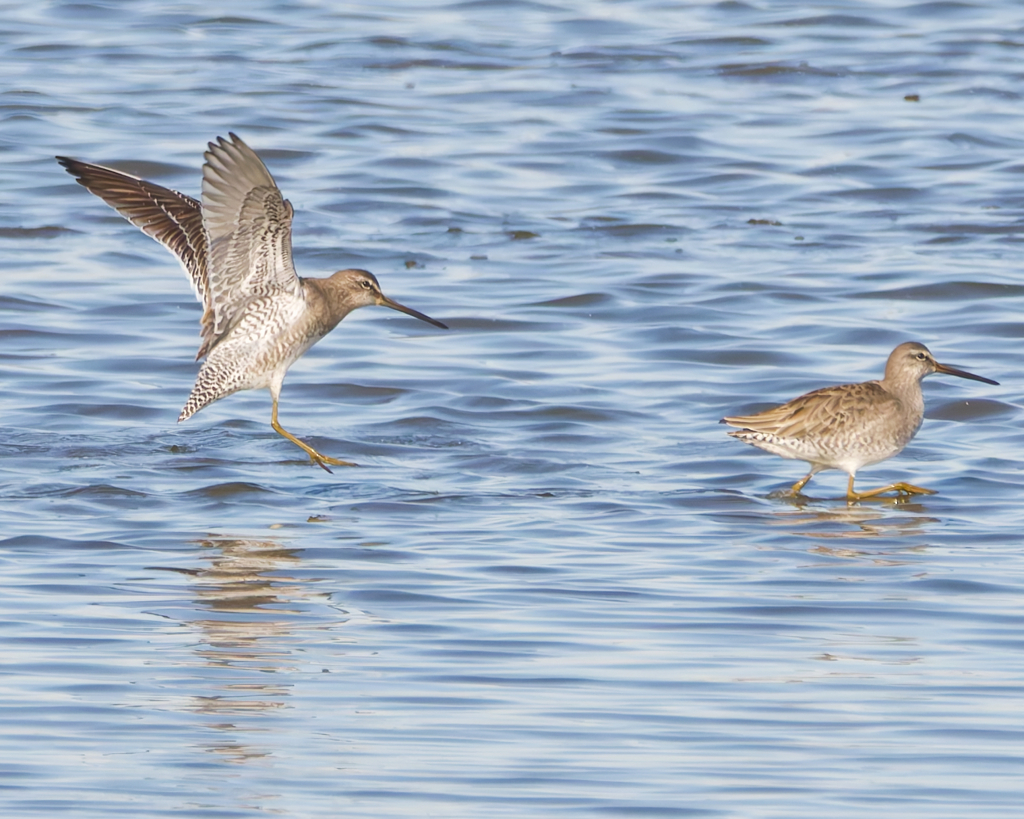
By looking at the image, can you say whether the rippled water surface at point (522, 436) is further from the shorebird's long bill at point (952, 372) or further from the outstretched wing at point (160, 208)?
the outstretched wing at point (160, 208)

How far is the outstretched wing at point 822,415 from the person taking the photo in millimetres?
9625

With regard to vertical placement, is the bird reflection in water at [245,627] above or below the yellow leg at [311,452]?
above

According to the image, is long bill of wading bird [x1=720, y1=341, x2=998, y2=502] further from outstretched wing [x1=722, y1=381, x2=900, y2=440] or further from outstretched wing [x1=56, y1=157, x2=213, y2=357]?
outstretched wing [x1=56, y1=157, x2=213, y2=357]

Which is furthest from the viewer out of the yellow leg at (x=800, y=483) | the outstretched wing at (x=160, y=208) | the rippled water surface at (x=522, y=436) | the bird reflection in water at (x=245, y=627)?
the outstretched wing at (x=160, y=208)

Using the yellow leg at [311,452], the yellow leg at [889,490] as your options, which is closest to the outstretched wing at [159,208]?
the yellow leg at [311,452]

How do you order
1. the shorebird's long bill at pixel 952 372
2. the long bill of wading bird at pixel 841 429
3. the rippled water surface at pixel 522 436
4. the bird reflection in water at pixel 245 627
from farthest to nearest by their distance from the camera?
the shorebird's long bill at pixel 952 372 < the long bill of wading bird at pixel 841 429 < the bird reflection in water at pixel 245 627 < the rippled water surface at pixel 522 436

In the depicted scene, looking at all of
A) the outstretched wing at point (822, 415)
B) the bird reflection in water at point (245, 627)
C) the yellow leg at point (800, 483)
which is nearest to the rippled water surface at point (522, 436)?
the bird reflection in water at point (245, 627)

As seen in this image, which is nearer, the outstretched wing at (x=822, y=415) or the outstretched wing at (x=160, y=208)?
the outstretched wing at (x=822, y=415)

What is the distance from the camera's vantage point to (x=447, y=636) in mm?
6938

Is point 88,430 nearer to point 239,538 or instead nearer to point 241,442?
point 241,442

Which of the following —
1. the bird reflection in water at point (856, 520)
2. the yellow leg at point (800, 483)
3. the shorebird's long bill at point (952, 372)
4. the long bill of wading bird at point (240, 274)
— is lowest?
the yellow leg at point (800, 483)

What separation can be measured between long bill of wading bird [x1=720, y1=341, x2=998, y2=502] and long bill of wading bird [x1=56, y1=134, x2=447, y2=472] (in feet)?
6.88

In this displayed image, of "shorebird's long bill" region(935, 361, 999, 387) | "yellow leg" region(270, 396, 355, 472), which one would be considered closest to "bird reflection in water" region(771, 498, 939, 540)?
"shorebird's long bill" region(935, 361, 999, 387)

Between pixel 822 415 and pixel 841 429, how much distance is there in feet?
0.39
